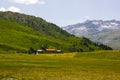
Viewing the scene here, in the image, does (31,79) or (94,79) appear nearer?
Result: (31,79)

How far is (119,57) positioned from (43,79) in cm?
8725

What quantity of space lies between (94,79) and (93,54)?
100.0 meters

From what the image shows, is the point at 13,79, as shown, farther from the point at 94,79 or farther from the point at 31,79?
the point at 94,79

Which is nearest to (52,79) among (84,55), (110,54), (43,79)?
(43,79)

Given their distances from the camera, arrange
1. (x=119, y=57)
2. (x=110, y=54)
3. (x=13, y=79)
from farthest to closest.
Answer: (x=110, y=54) → (x=119, y=57) → (x=13, y=79)

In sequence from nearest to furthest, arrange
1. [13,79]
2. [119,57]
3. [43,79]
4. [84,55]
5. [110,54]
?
[13,79] < [43,79] < [119,57] < [110,54] < [84,55]

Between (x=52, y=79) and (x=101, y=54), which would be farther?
(x=101, y=54)

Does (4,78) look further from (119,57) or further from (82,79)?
(119,57)

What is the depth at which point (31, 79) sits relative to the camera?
1879 inches

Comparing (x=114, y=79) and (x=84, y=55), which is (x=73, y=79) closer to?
(x=114, y=79)

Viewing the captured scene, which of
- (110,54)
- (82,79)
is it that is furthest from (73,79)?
(110,54)

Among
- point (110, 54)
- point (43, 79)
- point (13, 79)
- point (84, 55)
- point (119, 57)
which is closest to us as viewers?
point (13, 79)

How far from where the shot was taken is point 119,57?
132500mm

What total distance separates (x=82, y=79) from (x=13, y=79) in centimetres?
1168
